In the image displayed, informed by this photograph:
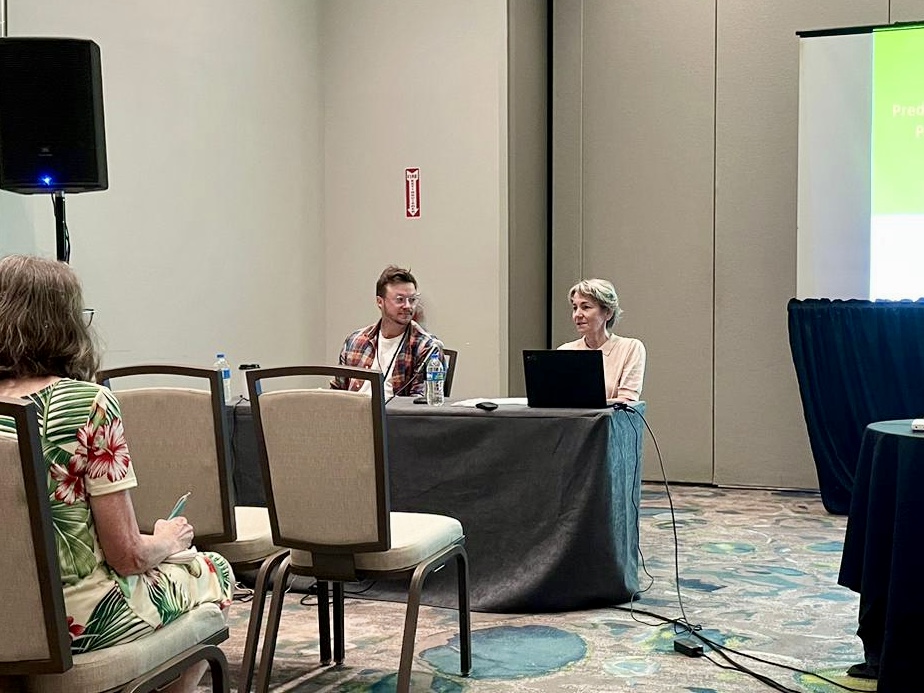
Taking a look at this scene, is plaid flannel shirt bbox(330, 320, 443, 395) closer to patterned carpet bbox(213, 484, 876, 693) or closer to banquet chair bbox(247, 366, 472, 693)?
patterned carpet bbox(213, 484, 876, 693)

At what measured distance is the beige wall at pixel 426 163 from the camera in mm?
6559

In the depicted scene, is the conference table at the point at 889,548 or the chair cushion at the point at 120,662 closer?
the chair cushion at the point at 120,662

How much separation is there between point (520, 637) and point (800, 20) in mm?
4558

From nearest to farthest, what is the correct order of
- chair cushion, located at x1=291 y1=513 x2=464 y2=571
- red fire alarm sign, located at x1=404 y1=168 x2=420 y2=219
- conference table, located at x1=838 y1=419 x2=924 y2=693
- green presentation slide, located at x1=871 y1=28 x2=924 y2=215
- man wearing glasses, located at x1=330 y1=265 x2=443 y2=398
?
conference table, located at x1=838 y1=419 x2=924 y2=693 → chair cushion, located at x1=291 y1=513 x2=464 y2=571 → man wearing glasses, located at x1=330 y1=265 x2=443 y2=398 → green presentation slide, located at x1=871 y1=28 x2=924 y2=215 → red fire alarm sign, located at x1=404 y1=168 x2=420 y2=219

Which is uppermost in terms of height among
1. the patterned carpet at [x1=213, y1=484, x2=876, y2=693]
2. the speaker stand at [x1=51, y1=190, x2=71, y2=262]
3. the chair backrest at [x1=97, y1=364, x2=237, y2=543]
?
the speaker stand at [x1=51, y1=190, x2=71, y2=262]

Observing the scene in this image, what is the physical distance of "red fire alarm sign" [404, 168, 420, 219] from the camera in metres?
6.73

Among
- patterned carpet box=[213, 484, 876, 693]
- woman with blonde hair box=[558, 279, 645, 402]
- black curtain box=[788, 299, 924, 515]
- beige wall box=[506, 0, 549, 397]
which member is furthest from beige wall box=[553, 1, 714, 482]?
woman with blonde hair box=[558, 279, 645, 402]

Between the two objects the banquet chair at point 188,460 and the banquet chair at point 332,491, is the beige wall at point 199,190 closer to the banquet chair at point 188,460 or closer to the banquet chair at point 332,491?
the banquet chair at point 188,460

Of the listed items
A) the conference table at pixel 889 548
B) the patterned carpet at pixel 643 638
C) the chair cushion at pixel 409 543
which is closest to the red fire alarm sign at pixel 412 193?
the patterned carpet at pixel 643 638

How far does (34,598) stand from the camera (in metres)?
1.87

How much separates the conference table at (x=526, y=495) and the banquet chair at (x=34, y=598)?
1942 mm

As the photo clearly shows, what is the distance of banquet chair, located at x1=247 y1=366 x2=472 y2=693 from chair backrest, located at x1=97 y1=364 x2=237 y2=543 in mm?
122

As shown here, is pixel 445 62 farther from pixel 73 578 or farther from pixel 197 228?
pixel 73 578

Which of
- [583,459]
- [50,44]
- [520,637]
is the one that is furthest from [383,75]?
[520,637]
